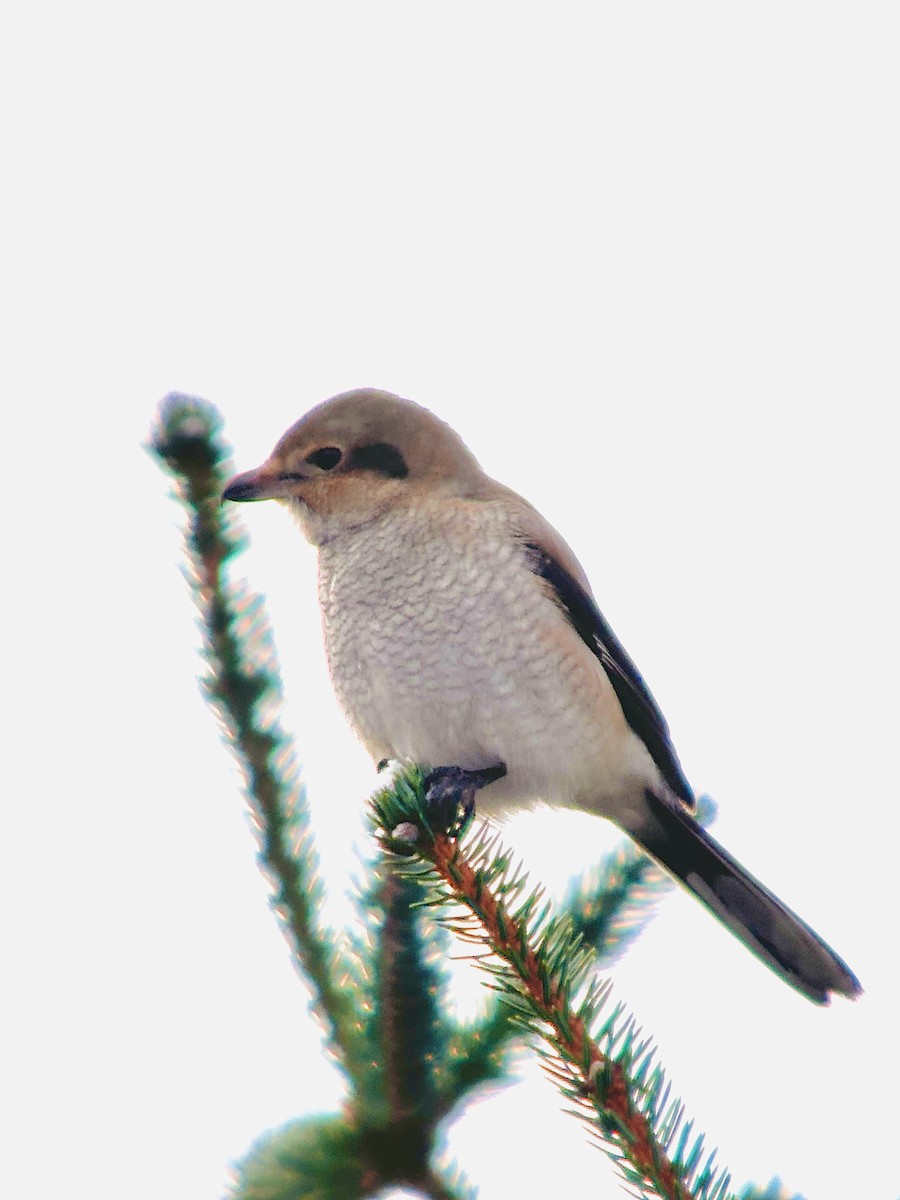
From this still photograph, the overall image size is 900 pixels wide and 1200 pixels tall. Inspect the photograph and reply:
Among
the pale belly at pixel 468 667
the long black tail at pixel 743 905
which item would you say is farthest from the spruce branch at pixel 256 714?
the long black tail at pixel 743 905

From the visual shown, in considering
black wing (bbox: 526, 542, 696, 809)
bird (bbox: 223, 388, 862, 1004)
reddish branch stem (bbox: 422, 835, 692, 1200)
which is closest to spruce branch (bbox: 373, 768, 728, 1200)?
reddish branch stem (bbox: 422, 835, 692, 1200)

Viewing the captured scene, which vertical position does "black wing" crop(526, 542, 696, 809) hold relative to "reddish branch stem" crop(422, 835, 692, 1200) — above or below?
above

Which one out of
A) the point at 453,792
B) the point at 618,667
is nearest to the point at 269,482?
the point at 618,667

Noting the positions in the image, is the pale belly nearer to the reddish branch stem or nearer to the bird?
the bird

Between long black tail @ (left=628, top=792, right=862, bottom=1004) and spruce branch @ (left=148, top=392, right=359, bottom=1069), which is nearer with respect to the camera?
spruce branch @ (left=148, top=392, right=359, bottom=1069)

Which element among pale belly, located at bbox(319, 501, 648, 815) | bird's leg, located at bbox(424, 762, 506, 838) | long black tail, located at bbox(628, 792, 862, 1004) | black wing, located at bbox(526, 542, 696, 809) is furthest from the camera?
black wing, located at bbox(526, 542, 696, 809)

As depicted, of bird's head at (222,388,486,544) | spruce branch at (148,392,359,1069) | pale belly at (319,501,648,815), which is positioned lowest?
spruce branch at (148,392,359,1069)
